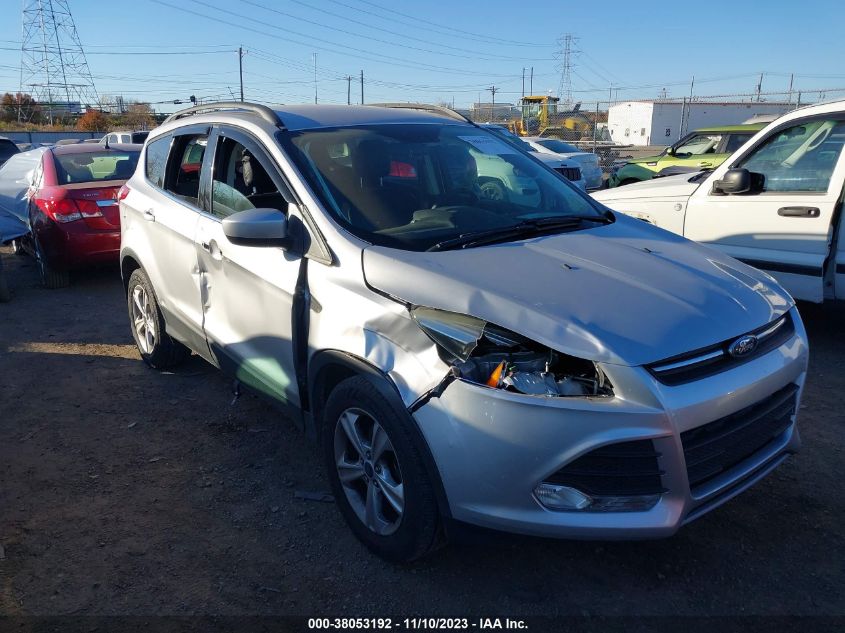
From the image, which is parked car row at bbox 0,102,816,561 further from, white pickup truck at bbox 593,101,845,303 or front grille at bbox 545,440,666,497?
white pickup truck at bbox 593,101,845,303

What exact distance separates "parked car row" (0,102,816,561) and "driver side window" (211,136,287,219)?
0.04 feet

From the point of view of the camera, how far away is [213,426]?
172 inches

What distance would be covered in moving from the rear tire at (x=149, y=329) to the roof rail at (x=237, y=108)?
1178 millimetres

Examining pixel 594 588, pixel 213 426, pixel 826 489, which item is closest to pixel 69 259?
pixel 213 426

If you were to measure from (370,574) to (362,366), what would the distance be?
89cm

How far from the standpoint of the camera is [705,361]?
2.46m

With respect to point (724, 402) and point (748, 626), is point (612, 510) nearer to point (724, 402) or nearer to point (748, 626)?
point (724, 402)

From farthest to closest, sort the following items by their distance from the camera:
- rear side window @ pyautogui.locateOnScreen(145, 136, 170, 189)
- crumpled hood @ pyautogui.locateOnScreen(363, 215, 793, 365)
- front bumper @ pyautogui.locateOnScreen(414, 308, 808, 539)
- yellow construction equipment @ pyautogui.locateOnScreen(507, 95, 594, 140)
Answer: yellow construction equipment @ pyautogui.locateOnScreen(507, 95, 594, 140) → rear side window @ pyautogui.locateOnScreen(145, 136, 170, 189) → crumpled hood @ pyautogui.locateOnScreen(363, 215, 793, 365) → front bumper @ pyautogui.locateOnScreen(414, 308, 808, 539)

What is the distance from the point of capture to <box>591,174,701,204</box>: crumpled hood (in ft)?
20.0

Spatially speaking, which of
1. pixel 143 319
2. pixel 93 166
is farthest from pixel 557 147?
pixel 143 319

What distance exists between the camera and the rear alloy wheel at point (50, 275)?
8.00 metres

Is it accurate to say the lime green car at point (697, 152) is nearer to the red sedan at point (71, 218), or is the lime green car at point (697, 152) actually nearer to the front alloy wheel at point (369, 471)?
the red sedan at point (71, 218)

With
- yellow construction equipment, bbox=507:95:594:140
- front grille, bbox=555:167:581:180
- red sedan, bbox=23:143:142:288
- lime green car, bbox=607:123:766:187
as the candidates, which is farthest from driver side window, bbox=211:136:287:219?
yellow construction equipment, bbox=507:95:594:140

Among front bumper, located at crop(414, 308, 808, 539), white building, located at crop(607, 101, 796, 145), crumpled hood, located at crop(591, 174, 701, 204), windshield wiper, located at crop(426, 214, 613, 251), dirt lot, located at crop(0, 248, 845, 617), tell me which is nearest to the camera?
front bumper, located at crop(414, 308, 808, 539)
